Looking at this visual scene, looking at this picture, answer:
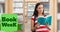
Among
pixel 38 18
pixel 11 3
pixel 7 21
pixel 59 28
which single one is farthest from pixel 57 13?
pixel 7 21

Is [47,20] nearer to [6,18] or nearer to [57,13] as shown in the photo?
[6,18]

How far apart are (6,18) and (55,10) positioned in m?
1.90

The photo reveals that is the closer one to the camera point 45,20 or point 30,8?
point 45,20

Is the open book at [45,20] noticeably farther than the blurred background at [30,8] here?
No

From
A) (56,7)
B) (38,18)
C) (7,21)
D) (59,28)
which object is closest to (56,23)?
(59,28)

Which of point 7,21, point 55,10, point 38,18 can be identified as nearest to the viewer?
point 7,21

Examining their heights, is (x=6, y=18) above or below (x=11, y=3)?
below

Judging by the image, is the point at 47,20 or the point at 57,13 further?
the point at 57,13

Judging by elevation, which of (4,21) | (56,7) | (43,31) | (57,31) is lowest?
(57,31)

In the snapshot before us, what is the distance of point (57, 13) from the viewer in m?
3.71

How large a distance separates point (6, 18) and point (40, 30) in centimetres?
54

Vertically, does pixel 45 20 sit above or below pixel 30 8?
below

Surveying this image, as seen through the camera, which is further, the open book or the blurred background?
the blurred background

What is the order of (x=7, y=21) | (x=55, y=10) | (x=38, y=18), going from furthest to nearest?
(x=55, y=10)
(x=38, y=18)
(x=7, y=21)
